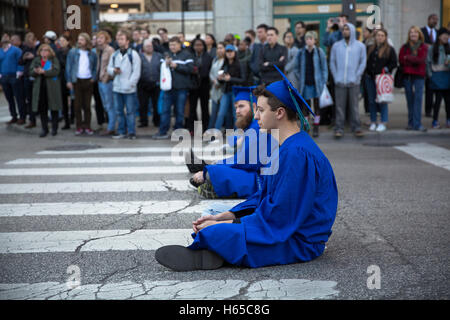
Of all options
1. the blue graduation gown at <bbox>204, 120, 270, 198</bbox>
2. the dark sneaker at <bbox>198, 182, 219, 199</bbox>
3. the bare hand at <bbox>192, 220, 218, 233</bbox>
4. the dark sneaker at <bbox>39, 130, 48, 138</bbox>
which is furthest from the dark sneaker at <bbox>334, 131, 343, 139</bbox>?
the bare hand at <bbox>192, 220, 218, 233</bbox>

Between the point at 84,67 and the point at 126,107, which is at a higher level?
the point at 84,67

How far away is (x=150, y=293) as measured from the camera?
387cm

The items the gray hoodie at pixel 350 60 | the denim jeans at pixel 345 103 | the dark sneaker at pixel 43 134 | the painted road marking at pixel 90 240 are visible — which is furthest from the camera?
the dark sneaker at pixel 43 134

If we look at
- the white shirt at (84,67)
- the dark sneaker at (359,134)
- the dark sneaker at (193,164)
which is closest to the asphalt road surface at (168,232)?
the dark sneaker at (193,164)

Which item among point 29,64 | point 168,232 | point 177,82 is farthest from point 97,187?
point 29,64

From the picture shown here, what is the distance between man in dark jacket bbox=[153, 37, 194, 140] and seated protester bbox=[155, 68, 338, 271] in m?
8.08

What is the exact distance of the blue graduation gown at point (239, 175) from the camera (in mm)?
6754

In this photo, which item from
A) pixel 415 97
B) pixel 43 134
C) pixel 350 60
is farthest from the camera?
pixel 43 134

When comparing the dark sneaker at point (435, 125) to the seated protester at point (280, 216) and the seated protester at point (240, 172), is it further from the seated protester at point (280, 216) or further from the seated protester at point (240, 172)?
the seated protester at point (280, 216)

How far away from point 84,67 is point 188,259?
31.2ft

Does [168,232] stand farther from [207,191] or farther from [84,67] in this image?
[84,67]

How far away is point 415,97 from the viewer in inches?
494

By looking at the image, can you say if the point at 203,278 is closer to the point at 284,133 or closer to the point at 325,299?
the point at 325,299

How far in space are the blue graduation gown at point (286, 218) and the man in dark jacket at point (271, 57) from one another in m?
8.18
